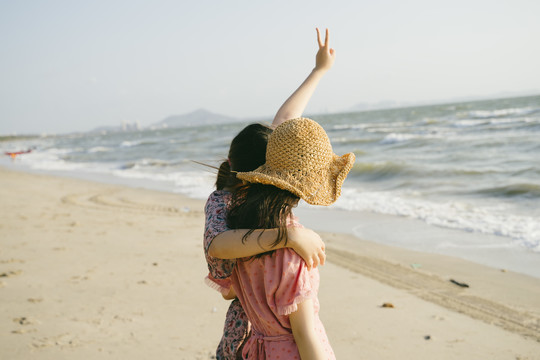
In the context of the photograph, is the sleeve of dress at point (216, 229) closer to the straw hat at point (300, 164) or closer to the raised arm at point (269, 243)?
the raised arm at point (269, 243)

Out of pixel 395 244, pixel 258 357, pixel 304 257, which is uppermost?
pixel 304 257

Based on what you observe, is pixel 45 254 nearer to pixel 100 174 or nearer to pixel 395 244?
pixel 395 244

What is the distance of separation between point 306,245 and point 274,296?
0.20 metres

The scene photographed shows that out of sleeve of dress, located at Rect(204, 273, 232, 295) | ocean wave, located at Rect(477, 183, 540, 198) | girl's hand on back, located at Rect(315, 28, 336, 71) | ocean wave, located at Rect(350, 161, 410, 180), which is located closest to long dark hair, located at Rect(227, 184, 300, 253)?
sleeve of dress, located at Rect(204, 273, 232, 295)

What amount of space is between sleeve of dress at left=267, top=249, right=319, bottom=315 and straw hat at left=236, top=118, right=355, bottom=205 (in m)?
0.19

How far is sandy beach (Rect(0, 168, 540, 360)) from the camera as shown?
312 cm

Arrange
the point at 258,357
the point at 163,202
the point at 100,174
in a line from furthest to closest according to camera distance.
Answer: the point at 100,174, the point at 163,202, the point at 258,357

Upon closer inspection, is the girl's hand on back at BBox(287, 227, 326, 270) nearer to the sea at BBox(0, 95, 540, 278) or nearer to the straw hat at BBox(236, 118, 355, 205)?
the straw hat at BBox(236, 118, 355, 205)

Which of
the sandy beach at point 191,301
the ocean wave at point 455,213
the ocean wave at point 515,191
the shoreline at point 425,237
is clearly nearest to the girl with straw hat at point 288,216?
the sandy beach at point 191,301

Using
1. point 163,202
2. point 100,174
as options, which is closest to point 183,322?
point 163,202

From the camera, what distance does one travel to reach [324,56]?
6.44 feet

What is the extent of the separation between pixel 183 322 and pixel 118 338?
51 cm

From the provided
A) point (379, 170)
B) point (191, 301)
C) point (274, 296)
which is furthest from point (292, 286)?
point (379, 170)

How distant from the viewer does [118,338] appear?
324cm
